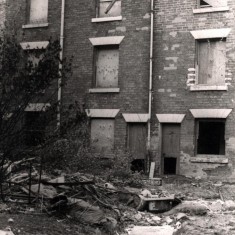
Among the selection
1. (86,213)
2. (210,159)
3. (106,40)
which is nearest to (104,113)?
(106,40)

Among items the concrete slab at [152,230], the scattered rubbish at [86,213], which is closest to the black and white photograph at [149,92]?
the concrete slab at [152,230]

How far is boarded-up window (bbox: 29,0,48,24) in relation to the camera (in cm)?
2012

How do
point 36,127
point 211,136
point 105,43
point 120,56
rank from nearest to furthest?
point 36,127 → point 211,136 → point 120,56 → point 105,43

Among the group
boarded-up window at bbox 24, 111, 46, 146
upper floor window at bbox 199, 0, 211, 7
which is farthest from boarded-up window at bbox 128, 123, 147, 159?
boarded-up window at bbox 24, 111, 46, 146

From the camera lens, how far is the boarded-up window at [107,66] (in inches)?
730

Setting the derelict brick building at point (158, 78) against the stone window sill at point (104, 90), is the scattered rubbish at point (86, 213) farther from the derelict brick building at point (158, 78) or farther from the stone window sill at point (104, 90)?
the stone window sill at point (104, 90)

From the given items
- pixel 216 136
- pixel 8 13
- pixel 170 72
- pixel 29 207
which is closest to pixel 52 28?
pixel 8 13


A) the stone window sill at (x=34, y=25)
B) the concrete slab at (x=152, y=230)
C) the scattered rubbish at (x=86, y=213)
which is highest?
the stone window sill at (x=34, y=25)

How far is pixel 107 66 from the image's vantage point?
61.4 feet

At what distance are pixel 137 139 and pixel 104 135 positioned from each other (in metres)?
1.43

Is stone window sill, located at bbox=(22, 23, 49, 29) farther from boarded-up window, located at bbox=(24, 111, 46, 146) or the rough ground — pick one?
boarded-up window, located at bbox=(24, 111, 46, 146)

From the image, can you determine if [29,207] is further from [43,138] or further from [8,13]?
[8,13]

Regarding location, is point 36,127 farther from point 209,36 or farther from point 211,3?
point 211,3

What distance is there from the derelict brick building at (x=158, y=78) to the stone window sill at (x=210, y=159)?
0.04 metres
